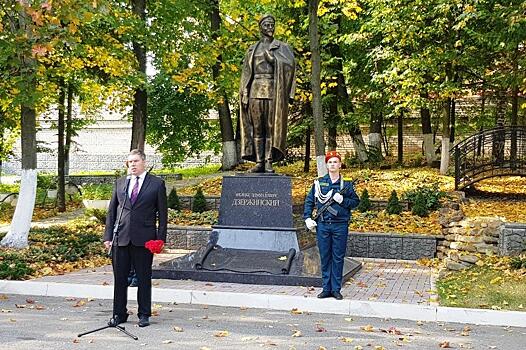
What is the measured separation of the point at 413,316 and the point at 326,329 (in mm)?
1283

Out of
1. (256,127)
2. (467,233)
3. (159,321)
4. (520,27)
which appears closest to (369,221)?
(467,233)

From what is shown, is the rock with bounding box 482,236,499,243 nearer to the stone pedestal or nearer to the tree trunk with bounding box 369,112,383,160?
the stone pedestal

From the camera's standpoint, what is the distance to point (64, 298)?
29.3ft

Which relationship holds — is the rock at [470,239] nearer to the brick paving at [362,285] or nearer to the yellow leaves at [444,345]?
the brick paving at [362,285]

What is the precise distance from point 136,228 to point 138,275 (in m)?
0.52

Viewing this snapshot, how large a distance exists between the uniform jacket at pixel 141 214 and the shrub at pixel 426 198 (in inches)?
364

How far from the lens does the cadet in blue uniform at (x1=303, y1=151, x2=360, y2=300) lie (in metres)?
Answer: 8.38

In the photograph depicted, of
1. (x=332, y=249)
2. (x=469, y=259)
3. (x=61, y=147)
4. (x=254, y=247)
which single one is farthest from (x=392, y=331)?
(x=61, y=147)

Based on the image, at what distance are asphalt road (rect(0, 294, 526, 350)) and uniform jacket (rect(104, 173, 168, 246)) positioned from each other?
0.95 meters

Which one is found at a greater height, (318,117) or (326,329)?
(318,117)

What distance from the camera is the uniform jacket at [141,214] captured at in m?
6.95

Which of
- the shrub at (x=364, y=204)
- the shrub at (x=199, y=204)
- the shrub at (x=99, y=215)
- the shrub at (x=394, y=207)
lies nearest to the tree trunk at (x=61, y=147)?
the shrub at (x=99, y=215)

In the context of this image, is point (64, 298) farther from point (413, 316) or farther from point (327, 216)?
point (413, 316)

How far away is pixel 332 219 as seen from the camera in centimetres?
841
